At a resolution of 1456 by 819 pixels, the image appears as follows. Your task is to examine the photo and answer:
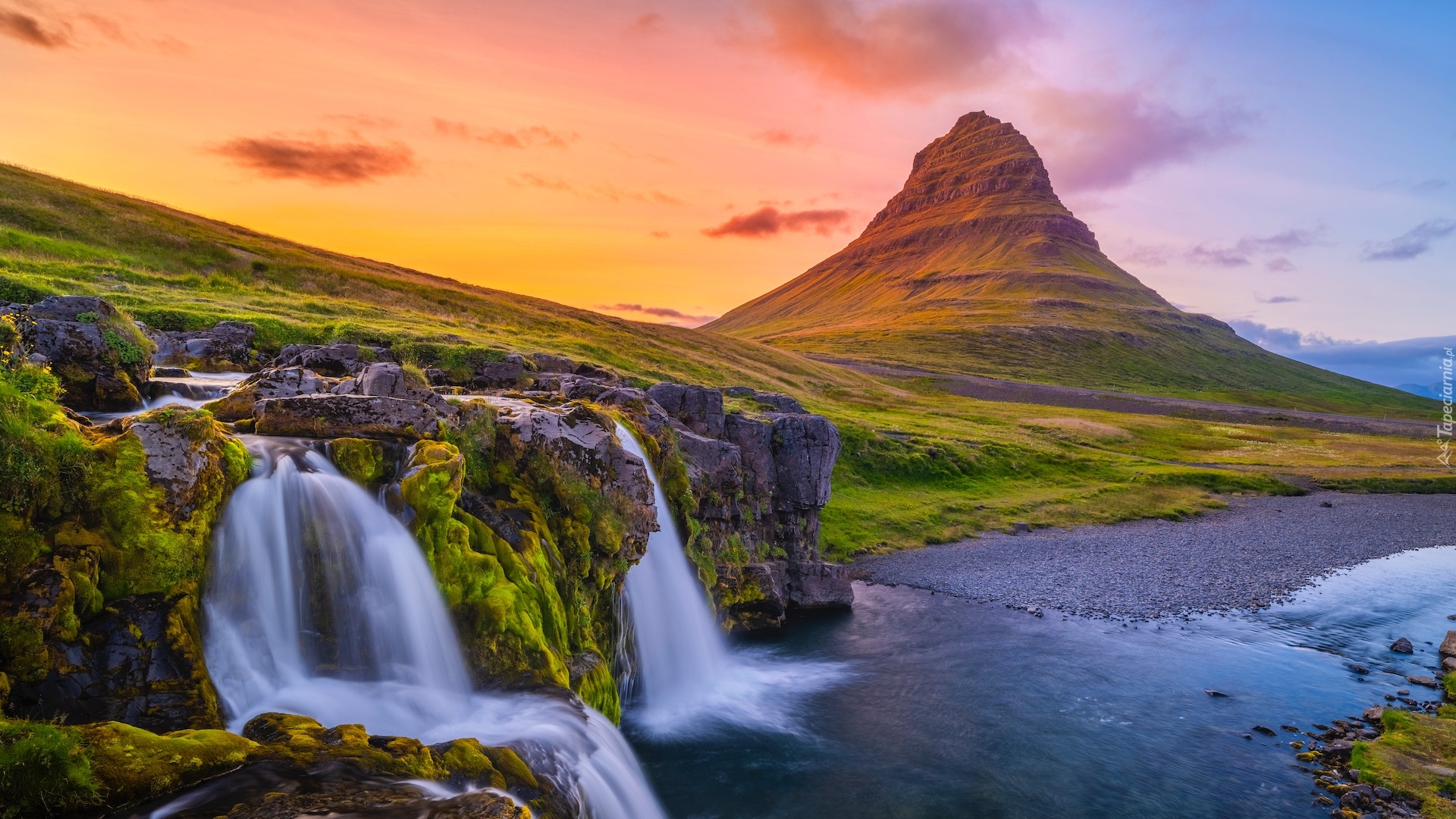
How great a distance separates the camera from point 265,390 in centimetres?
A: 2000

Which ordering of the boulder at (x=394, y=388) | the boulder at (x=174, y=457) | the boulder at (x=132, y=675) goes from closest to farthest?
1. the boulder at (x=132, y=675)
2. the boulder at (x=174, y=457)
3. the boulder at (x=394, y=388)

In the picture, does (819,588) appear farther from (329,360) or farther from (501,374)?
(329,360)

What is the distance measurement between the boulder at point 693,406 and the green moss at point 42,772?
28466 mm

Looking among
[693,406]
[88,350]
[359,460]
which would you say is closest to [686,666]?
[693,406]

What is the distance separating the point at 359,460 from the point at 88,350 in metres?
9.75

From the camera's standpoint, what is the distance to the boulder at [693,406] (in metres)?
36.2

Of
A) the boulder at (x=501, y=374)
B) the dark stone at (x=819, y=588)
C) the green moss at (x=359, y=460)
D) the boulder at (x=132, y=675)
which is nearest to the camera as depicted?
the boulder at (x=132, y=675)

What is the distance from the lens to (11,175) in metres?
67.6

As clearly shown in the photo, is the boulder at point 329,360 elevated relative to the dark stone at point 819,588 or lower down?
elevated

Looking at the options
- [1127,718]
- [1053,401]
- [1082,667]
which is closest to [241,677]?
[1127,718]

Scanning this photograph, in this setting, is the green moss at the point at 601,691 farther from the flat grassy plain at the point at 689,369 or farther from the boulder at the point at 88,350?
the flat grassy plain at the point at 689,369

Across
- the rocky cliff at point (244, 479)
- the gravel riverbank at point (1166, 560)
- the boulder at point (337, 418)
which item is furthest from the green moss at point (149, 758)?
the gravel riverbank at point (1166, 560)

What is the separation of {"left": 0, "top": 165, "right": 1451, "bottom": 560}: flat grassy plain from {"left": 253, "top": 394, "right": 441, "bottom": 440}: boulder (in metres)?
25.2

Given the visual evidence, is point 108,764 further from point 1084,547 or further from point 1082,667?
point 1084,547
